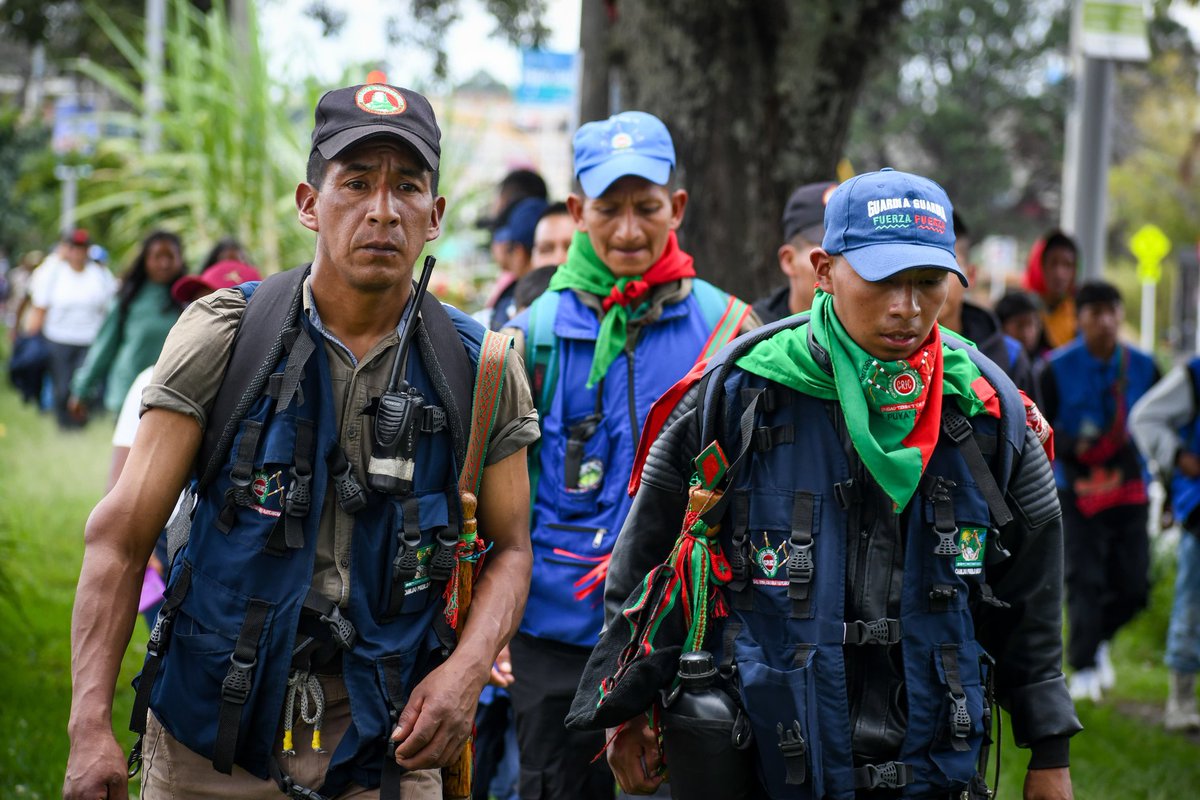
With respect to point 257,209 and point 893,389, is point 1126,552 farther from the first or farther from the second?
point 257,209

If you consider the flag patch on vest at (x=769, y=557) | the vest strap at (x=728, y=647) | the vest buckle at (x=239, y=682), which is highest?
the flag patch on vest at (x=769, y=557)

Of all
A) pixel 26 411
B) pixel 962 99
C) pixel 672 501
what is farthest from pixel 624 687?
pixel 962 99

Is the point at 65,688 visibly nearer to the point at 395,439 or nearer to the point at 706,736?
the point at 395,439

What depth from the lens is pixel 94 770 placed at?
2.85 metres

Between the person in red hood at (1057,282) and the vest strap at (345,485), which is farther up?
the person in red hood at (1057,282)

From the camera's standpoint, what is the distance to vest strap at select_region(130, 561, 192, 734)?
3.10 meters

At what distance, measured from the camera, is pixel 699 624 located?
3.27 metres

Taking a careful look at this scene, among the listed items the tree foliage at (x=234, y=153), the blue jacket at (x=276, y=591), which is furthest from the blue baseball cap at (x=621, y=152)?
the tree foliage at (x=234, y=153)

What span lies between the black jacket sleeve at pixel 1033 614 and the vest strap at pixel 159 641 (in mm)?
1764

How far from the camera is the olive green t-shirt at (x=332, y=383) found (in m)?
3.04

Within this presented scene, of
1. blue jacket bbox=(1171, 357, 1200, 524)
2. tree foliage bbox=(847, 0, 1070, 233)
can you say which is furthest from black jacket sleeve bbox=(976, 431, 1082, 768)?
tree foliage bbox=(847, 0, 1070, 233)

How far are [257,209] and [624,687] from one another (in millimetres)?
9013

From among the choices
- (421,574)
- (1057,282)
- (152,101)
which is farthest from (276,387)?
(152,101)

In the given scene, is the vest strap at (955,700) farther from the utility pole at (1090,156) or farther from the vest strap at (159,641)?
the utility pole at (1090,156)
